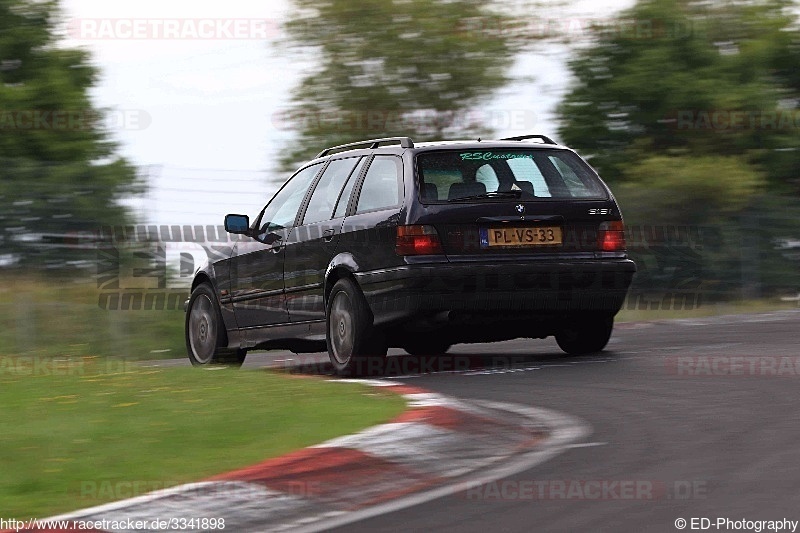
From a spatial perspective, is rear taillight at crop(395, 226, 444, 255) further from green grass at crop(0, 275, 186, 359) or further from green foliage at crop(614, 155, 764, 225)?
green foliage at crop(614, 155, 764, 225)

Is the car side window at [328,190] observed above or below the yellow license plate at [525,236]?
above

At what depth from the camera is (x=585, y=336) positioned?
12281mm

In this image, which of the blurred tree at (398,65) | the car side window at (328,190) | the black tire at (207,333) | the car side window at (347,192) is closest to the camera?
the car side window at (347,192)

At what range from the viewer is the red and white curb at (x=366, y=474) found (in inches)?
241

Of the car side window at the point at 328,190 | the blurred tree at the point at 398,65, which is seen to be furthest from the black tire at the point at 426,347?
the blurred tree at the point at 398,65

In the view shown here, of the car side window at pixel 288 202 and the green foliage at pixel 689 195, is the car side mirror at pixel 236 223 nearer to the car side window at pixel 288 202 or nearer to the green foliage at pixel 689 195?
the car side window at pixel 288 202

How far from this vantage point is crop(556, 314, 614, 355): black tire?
1205 centimetres

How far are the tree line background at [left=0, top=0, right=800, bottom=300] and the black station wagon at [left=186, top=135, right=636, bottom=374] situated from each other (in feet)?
18.7

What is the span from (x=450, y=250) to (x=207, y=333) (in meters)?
3.55

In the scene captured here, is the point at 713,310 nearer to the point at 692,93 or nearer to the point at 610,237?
the point at 692,93

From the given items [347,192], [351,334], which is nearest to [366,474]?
[351,334]

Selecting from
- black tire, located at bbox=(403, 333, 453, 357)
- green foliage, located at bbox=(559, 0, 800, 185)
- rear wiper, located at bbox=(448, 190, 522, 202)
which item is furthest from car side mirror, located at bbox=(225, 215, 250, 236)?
green foliage, located at bbox=(559, 0, 800, 185)

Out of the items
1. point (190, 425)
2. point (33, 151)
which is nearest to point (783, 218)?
point (33, 151)

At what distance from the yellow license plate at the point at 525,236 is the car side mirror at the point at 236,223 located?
2.64m
